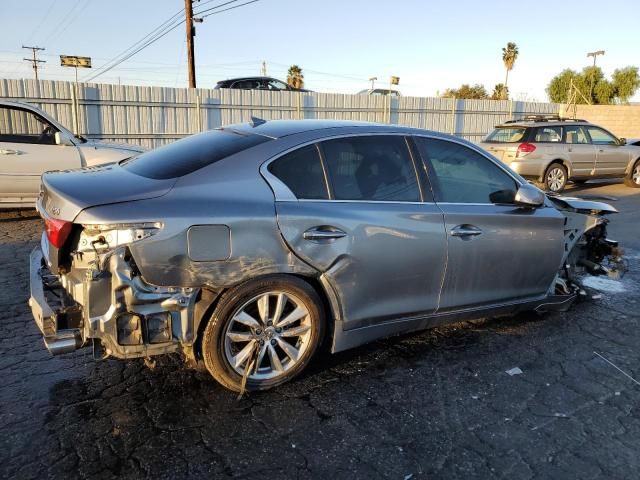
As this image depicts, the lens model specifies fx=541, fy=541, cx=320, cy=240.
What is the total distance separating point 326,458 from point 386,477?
1.03 feet

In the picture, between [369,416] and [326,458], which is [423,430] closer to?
[369,416]

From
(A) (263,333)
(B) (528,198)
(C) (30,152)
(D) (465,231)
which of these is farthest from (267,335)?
(C) (30,152)

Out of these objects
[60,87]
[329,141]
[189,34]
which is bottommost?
[329,141]

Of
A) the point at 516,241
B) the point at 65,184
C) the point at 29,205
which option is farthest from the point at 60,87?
the point at 516,241

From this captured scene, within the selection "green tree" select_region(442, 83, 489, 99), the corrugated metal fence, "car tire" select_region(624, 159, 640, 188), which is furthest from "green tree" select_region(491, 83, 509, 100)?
"car tire" select_region(624, 159, 640, 188)

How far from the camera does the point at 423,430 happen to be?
296 centimetres

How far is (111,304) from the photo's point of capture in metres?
2.85

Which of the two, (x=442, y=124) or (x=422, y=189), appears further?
(x=442, y=124)

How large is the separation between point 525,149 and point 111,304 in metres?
11.1

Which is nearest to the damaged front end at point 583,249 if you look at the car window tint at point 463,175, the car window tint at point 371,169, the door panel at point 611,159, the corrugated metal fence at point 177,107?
the car window tint at point 463,175

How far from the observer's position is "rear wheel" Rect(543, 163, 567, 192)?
40.5 ft

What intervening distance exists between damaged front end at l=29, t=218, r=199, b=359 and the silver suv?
10.5m

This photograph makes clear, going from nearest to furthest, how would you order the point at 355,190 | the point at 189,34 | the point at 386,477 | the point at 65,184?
the point at 386,477
the point at 65,184
the point at 355,190
the point at 189,34

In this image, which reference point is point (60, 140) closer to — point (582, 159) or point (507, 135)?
point (507, 135)
